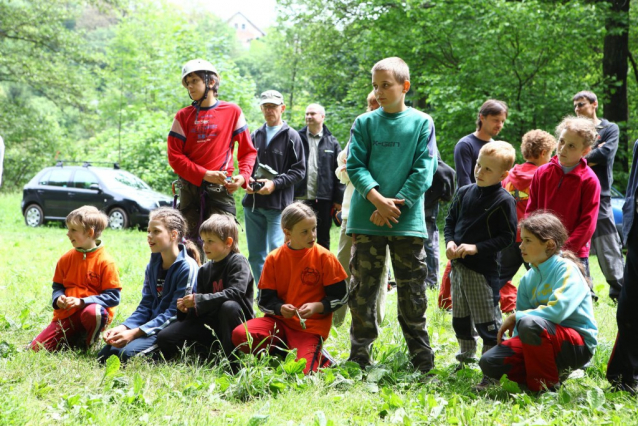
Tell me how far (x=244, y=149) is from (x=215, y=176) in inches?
21.6

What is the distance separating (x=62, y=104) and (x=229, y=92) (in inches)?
Answer: 382

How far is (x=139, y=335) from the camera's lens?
424cm

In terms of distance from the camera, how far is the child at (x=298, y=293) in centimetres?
405

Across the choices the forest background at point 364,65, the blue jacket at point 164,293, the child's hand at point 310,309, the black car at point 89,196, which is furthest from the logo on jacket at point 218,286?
the forest background at point 364,65

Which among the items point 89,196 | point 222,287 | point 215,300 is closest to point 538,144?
point 222,287

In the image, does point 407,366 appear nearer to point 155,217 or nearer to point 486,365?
point 486,365

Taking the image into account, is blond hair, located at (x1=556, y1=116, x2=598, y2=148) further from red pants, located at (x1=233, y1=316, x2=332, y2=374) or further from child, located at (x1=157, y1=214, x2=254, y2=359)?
child, located at (x1=157, y1=214, x2=254, y2=359)

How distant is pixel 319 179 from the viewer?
6.54m

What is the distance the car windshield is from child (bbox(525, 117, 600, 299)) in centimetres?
1278

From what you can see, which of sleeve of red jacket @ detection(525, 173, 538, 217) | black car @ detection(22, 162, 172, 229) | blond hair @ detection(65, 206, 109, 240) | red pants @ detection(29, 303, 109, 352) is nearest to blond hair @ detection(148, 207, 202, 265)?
blond hair @ detection(65, 206, 109, 240)

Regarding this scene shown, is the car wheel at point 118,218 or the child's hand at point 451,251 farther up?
the child's hand at point 451,251

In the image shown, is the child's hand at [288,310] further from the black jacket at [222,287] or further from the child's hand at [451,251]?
the child's hand at [451,251]

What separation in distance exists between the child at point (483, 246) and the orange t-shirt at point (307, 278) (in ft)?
2.55

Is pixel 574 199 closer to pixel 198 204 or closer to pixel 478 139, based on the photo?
pixel 478 139
